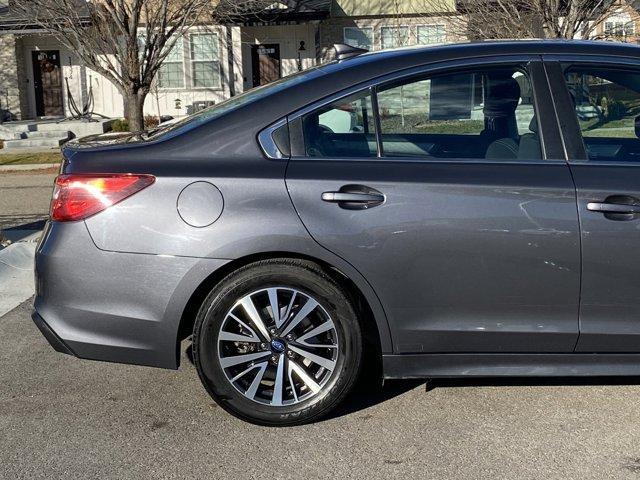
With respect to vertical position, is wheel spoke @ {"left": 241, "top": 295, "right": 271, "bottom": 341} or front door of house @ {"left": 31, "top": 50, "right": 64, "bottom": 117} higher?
front door of house @ {"left": 31, "top": 50, "right": 64, "bottom": 117}

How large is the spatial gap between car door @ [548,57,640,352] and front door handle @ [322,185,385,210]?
95cm

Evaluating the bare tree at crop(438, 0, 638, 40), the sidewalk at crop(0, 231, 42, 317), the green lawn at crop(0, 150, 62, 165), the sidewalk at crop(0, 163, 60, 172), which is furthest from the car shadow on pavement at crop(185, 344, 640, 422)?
the green lawn at crop(0, 150, 62, 165)

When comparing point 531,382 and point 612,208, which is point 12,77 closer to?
point 531,382

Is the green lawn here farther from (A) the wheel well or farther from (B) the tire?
(B) the tire

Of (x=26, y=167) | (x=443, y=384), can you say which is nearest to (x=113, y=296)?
(x=443, y=384)

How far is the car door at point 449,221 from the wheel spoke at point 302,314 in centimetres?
29

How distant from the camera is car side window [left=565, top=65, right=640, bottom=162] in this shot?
3.89 m

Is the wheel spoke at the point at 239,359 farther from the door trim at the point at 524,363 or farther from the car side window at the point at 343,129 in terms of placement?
the car side window at the point at 343,129

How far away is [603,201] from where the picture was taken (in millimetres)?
3672

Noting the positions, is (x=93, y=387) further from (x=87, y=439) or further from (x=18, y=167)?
(x=18, y=167)

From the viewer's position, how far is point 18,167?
1703 cm

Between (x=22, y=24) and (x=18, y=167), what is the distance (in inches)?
243

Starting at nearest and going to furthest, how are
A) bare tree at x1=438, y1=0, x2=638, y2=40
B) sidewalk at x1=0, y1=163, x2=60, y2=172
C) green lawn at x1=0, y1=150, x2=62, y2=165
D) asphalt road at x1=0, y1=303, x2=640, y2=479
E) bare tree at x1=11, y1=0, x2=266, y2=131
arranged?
1. asphalt road at x1=0, y1=303, x2=640, y2=479
2. bare tree at x1=438, y1=0, x2=638, y2=40
3. bare tree at x1=11, y1=0, x2=266, y2=131
4. sidewalk at x1=0, y1=163, x2=60, y2=172
5. green lawn at x1=0, y1=150, x2=62, y2=165

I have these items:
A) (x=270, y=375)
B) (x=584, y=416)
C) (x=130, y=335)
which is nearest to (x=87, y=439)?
(x=130, y=335)
